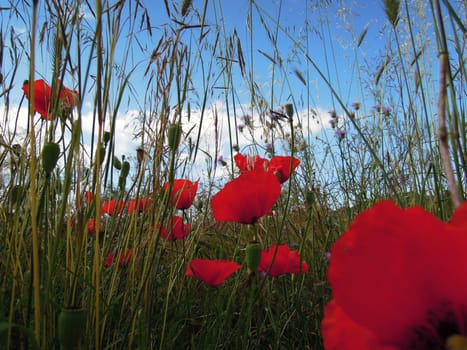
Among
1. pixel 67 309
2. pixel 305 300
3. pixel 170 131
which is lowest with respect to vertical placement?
pixel 305 300

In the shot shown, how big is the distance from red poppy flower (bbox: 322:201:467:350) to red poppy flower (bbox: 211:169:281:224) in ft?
1.56

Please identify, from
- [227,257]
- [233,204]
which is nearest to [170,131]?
[233,204]

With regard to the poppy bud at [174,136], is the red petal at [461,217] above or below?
below

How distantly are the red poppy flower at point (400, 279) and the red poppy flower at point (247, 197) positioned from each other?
18.7 inches

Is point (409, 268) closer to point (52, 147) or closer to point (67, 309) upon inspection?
point (67, 309)

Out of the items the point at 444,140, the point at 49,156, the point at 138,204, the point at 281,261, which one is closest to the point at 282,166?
the point at 281,261

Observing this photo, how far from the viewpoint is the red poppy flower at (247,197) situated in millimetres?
750

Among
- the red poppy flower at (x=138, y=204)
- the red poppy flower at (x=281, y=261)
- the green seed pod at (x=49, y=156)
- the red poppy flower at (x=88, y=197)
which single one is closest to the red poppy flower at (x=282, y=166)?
the red poppy flower at (x=281, y=261)

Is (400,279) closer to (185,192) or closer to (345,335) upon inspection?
(345,335)

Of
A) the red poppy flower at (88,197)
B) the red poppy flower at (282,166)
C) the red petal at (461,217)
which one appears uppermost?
the red poppy flower at (282,166)

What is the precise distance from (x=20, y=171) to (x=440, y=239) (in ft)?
2.76

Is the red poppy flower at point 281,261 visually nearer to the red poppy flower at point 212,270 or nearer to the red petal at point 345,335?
the red poppy flower at point 212,270

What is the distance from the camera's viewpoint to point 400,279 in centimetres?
26

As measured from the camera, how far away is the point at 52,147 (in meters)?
0.59
